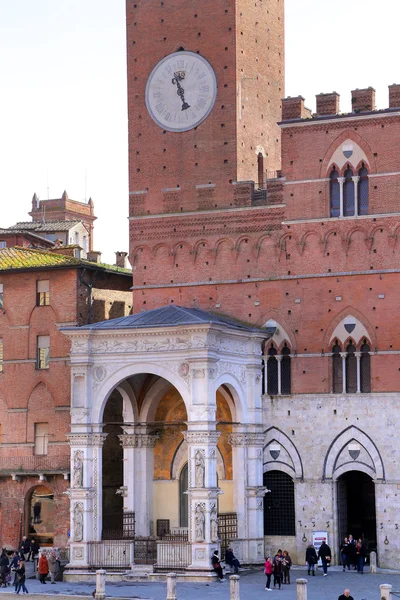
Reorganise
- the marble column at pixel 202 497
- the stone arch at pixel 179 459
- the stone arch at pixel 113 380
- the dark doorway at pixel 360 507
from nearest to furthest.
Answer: the marble column at pixel 202 497
the stone arch at pixel 113 380
the dark doorway at pixel 360 507
the stone arch at pixel 179 459

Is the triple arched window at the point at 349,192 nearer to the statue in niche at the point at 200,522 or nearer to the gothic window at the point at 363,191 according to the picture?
the gothic window at the point at 363,191

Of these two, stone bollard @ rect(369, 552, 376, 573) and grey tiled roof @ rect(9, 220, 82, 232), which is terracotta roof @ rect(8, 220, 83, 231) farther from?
stone bollard @ rect(369, 552, 376, 573)

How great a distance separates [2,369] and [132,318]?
7.94 m

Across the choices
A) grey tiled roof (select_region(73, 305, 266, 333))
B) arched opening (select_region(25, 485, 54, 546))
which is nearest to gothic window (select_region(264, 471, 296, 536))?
Result: grey tiled roof (select_region(73, 305, 266, 333))

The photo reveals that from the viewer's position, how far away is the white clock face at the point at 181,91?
45750 millimetres

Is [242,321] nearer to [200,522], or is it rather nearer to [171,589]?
[200,522]

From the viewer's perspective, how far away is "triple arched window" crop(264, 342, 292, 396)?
4341 cm

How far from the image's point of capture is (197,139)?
45719 millimetres

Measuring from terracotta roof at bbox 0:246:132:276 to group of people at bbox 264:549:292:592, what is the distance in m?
14.1

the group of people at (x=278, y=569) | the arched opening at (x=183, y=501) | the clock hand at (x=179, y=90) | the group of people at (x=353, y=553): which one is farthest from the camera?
the clock hand at (x=179, y=90)

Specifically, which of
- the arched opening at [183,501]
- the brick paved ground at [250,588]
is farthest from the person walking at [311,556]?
the arched opening at [183,501]

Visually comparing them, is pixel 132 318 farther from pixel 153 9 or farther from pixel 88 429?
pixel 153 9

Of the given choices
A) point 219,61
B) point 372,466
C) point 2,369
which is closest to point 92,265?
point 2,369

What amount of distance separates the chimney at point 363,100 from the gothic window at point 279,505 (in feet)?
40.6
